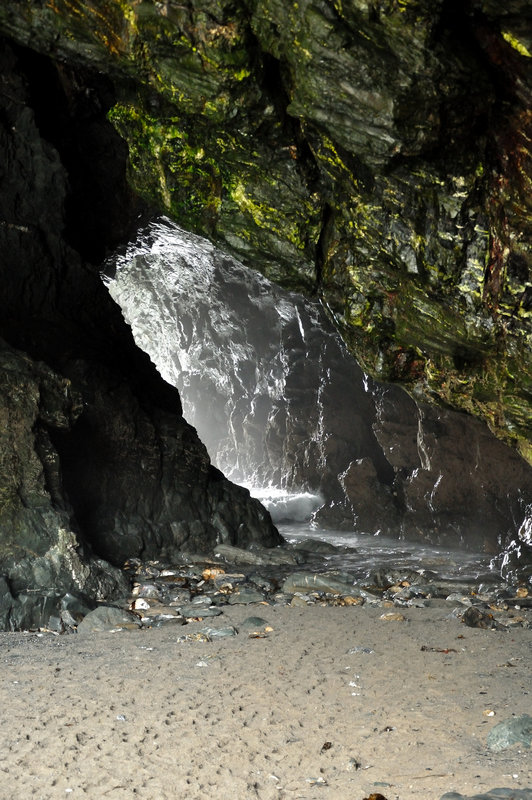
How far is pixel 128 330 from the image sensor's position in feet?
49.0

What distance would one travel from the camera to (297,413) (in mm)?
21375

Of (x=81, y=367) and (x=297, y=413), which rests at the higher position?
(x=81, y=367)

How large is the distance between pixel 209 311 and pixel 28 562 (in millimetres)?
15325

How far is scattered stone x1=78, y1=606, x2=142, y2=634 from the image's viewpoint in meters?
7.14

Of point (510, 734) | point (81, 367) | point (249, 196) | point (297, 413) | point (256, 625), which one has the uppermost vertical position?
point (249, 196)

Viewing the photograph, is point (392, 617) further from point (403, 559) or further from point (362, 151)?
point (403, 559)

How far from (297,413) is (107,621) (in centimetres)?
1444

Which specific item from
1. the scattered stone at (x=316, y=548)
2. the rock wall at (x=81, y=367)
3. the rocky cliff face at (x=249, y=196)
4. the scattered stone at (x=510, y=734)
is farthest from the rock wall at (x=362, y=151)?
the scattered stone at (x=316, y=548)

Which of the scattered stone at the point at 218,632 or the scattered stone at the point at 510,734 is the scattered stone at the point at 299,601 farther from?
the scattered stone at the point at 510,734

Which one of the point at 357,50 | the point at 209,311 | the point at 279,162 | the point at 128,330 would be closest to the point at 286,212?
the point at 279,162

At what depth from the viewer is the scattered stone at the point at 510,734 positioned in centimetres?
391

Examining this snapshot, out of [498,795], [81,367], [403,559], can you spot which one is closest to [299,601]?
[498,795]

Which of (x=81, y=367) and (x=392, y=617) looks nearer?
(x=392, y=617)

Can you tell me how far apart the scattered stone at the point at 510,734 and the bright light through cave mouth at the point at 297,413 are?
8134 mm
